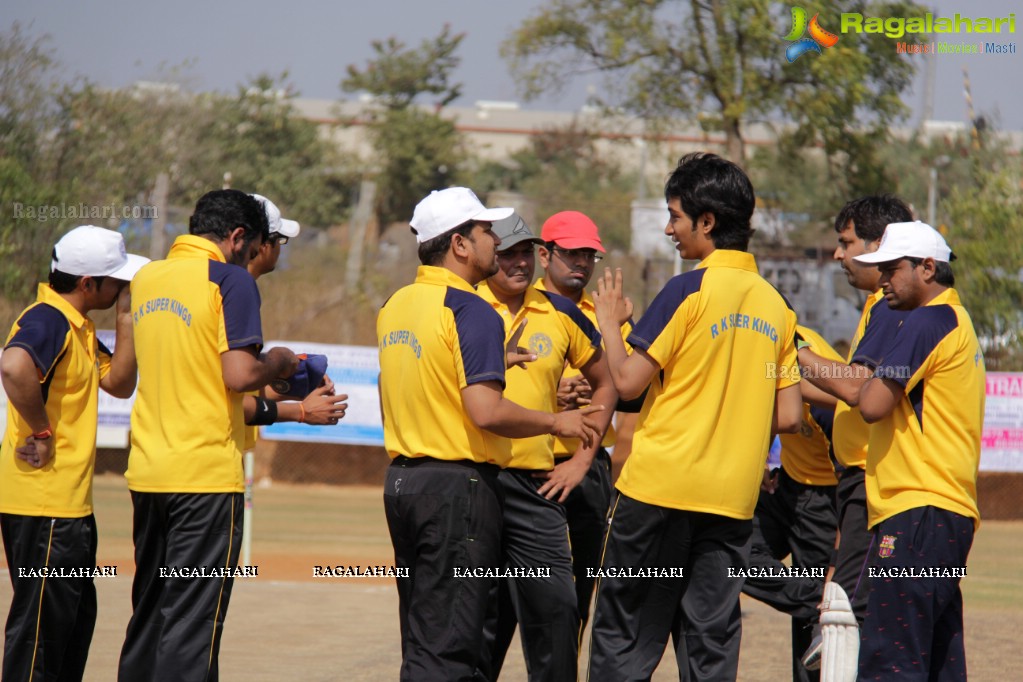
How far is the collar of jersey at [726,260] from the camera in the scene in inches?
191

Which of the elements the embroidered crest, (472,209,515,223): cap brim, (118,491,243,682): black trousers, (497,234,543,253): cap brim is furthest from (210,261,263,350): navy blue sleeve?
the embroidered crest

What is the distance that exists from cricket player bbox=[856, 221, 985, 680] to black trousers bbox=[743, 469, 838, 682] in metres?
1.35

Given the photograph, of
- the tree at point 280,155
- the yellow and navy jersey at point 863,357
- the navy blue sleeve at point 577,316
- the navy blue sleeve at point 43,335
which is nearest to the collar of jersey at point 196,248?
the navy blue sleeve at point 43,335

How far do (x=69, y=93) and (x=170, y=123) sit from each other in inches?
222

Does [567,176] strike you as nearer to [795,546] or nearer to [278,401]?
[795,546]

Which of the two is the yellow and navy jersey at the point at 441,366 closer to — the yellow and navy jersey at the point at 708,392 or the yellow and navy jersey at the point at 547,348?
the yellow and navy jersey at the point at 708,392

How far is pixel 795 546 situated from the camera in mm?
6625

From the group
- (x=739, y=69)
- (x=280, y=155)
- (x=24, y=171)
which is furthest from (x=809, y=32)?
(x=280, y=155)

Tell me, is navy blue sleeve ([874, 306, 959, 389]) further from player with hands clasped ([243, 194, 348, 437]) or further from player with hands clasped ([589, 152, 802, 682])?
player with hands clasped ([243, 194, 348, 437])

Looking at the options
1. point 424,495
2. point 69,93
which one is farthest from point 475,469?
point 69,93

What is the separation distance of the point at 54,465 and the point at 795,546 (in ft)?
12.5

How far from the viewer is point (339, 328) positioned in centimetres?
2078

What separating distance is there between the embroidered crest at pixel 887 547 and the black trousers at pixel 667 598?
1.84ft

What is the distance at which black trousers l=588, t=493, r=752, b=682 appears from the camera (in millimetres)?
4715
